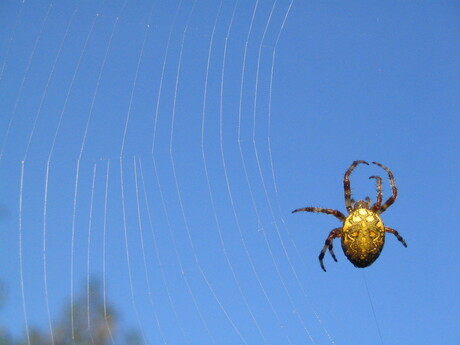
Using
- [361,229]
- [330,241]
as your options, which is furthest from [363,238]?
[330,241]

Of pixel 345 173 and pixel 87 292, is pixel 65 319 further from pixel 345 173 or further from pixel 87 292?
pixel 87 292

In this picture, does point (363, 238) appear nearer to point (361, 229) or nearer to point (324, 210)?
point (361, 229)

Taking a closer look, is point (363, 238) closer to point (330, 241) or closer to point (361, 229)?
point (361, 229)

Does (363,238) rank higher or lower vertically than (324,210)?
lower

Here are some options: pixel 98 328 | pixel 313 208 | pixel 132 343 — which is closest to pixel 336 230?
pixel 313 208

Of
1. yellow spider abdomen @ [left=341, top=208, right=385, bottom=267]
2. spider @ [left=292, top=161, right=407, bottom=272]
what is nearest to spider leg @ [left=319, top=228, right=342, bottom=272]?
spider @ [left=292, top=161, right=407, bottom=272]

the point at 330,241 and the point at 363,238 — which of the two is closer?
the point at 363,238

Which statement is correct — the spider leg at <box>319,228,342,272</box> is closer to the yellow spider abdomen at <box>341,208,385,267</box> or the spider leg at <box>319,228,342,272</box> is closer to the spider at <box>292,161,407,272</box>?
the spider at <box>292,161,407,272</box>
